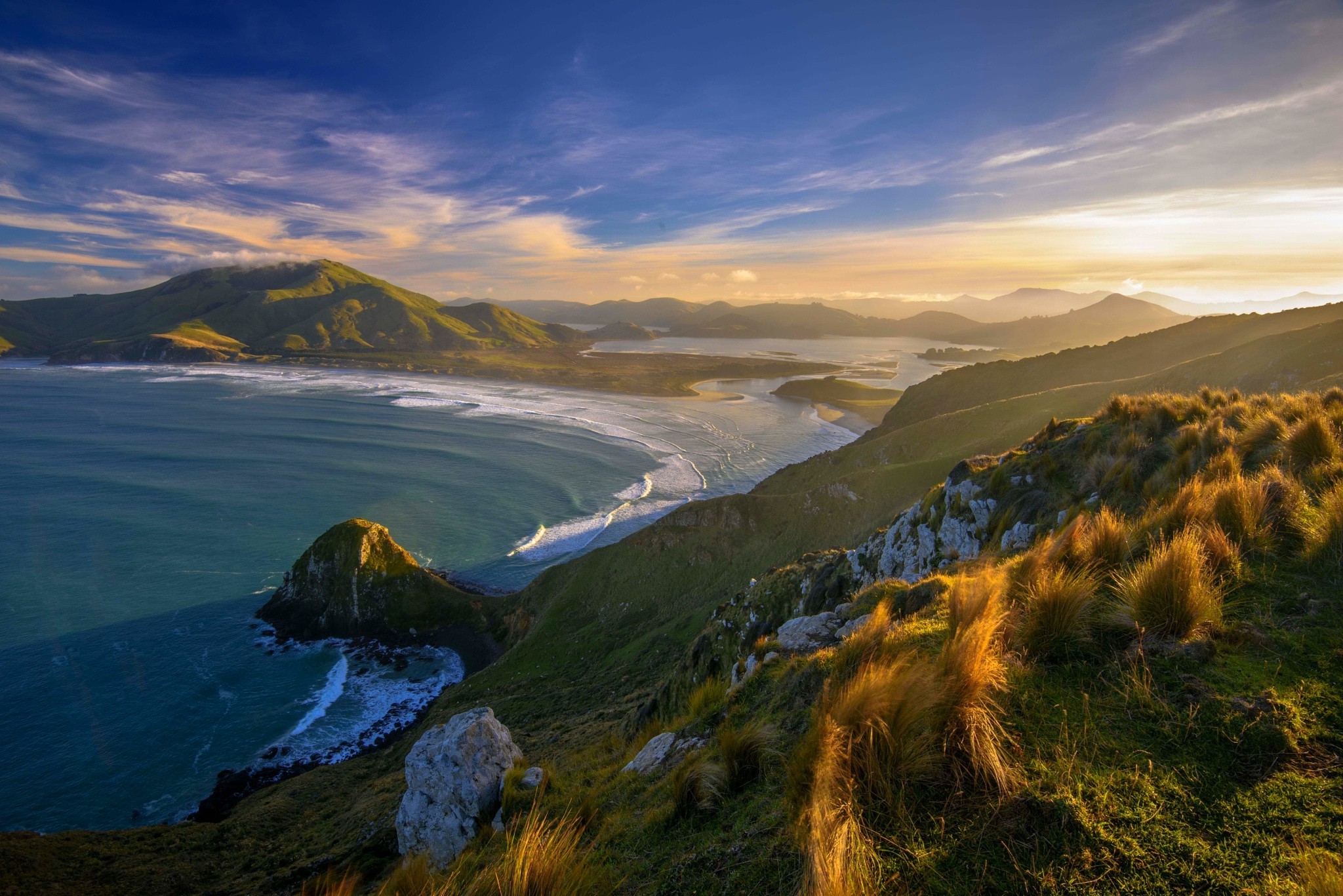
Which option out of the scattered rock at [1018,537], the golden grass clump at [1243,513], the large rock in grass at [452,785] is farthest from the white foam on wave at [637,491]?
the golden grass clump at [1243,513]

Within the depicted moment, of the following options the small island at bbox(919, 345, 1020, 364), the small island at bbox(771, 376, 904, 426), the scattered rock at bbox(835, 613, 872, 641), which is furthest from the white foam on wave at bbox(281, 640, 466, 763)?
the small island at bbox(919, 345, 1020, 364)

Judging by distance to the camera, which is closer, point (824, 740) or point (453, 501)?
point (824, 740)

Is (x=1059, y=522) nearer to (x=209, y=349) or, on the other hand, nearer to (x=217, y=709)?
(x=217, y=709)

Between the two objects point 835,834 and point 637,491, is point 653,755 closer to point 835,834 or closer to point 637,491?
point 835,834

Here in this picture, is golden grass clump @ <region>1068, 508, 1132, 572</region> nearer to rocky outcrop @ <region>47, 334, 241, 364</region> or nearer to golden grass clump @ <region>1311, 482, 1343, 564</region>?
golden grass clump @ <region>1311, 482, 1343, 564</region>

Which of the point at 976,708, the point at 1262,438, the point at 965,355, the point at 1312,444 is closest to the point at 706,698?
the point at 976,708

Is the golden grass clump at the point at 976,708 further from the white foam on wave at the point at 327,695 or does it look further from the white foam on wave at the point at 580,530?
the white foam on wave at the point at 580,530

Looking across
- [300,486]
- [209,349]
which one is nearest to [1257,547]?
[300,486]
